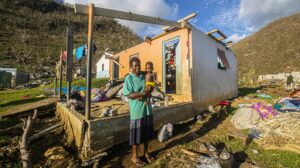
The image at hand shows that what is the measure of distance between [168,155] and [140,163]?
25.8 inches

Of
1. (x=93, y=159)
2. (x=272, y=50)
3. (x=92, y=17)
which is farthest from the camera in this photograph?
(x=272, y=50)

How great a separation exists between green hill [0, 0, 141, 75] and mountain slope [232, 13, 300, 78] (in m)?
28.7

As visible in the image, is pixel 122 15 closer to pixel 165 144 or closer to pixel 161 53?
pixel 165 144

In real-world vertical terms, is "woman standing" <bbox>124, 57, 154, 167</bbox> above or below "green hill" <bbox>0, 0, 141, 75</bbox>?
below

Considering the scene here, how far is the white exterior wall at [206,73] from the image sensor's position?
5984mm

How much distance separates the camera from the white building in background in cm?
2517

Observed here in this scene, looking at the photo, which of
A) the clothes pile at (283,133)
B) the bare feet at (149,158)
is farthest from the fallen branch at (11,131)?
the clothes pile at (283,133)

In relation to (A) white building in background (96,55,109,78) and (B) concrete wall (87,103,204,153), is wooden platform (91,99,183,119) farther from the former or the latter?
(A) white building in background (96,55,109,78)

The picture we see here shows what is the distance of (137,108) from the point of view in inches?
108

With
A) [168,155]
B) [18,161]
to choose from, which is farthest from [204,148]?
[18,161]

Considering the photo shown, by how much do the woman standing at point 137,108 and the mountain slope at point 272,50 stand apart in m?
25.5

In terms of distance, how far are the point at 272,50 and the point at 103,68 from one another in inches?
1252

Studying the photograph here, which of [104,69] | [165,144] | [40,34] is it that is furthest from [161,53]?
[40,34]

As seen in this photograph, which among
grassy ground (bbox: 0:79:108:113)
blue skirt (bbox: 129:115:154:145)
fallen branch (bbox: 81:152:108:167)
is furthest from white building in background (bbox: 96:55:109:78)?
blue skirt (bbox: 129:115:154:145)
